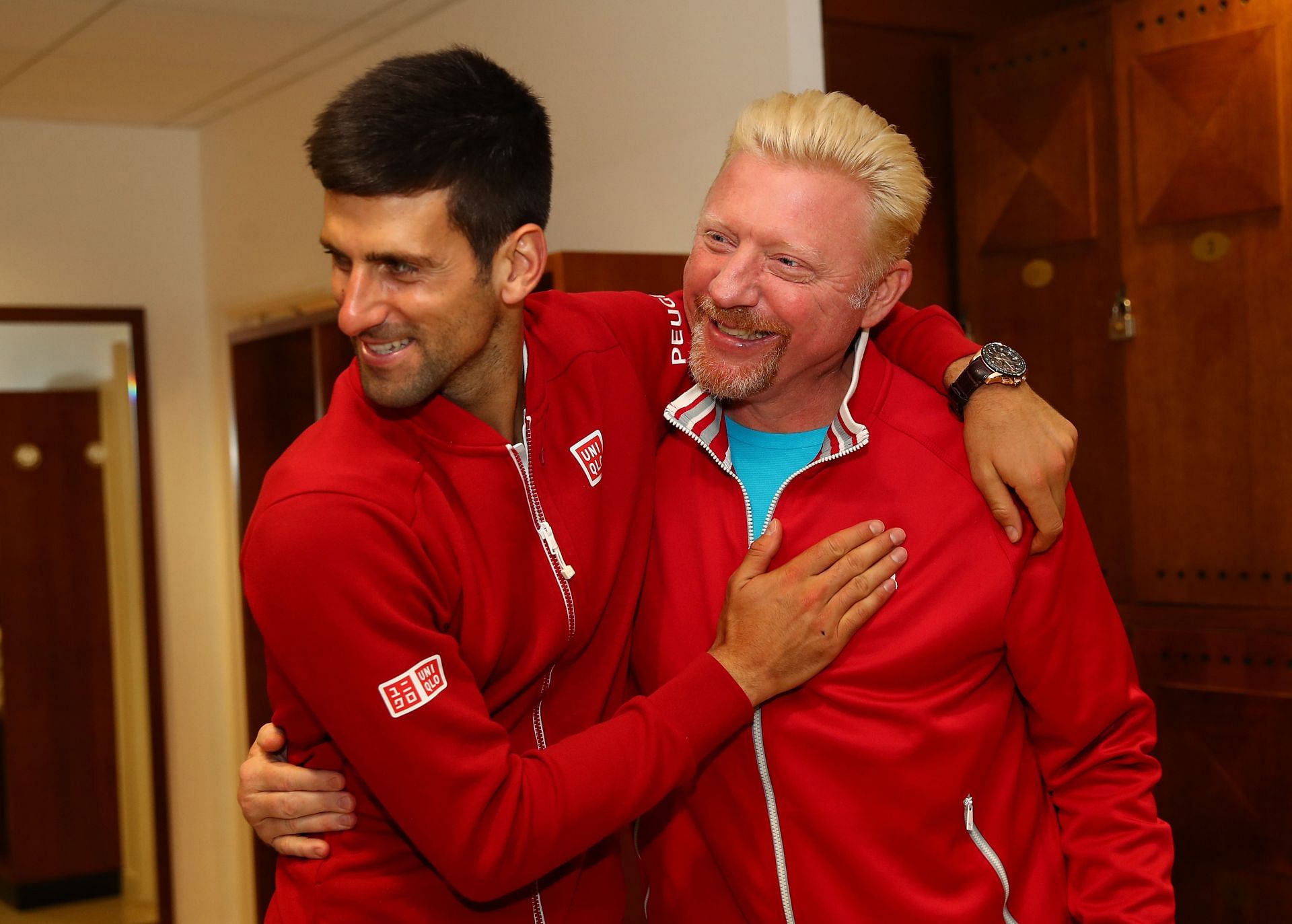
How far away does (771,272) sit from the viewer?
5.16ft

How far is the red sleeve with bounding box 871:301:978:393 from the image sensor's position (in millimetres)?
1693

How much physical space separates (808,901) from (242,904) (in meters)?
4.63

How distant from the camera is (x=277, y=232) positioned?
5.01 meters

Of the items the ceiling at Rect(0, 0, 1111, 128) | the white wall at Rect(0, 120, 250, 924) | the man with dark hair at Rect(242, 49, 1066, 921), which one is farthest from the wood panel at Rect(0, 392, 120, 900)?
the man with dark hair at Rect(242, 49, 1066, 921)

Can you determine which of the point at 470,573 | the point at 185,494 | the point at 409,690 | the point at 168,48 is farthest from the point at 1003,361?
the point at 185,494

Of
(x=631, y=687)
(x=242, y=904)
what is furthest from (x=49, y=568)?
(x=631, y=687)

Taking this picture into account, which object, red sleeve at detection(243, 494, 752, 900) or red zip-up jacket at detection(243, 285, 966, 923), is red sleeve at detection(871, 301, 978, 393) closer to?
red zip-up jacket at detection(243, 285, 966, 923)

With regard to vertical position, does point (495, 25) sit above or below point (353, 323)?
above

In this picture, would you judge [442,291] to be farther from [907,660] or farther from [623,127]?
[623,127]

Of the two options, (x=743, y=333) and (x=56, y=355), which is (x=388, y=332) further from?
(x=56, y=355)

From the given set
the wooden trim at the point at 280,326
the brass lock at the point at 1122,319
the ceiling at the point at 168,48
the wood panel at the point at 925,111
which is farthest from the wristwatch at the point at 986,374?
the ceiling at the point at 168,48

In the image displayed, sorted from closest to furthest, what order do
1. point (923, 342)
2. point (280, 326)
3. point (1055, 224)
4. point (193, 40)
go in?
point (923, 342) < point (1055, 224) < point (193, 40) < point (280, 326)

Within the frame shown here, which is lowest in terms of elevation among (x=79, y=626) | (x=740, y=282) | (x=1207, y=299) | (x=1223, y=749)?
(x=1223, y=749)

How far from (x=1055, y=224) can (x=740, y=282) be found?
6.54ft
